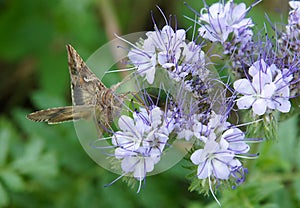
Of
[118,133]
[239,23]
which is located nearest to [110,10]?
[239,23]

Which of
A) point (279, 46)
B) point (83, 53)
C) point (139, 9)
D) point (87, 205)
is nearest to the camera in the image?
point (279, 46)

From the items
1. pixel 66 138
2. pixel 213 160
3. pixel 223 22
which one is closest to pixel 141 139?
Result: pixel 213 160

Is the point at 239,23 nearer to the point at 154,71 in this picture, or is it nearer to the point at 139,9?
the point at 154,71

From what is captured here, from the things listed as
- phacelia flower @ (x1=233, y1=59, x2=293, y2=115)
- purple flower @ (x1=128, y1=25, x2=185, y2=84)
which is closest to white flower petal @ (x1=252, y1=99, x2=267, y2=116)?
phacelia flower @ (x1=233, y1=59, x2=293, y2=115)

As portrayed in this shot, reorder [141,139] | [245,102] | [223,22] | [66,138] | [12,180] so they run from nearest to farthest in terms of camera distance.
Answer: [141,139]
[245,102]
[223,22]
[12,180]
[66,138]

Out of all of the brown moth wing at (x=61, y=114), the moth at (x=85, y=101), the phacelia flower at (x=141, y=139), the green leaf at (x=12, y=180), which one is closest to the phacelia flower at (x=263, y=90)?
the phacelia flower at (x=141, y=139)

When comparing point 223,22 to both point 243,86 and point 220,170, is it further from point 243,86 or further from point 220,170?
point 220,170

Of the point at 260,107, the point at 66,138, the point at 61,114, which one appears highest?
the point at 61,114
